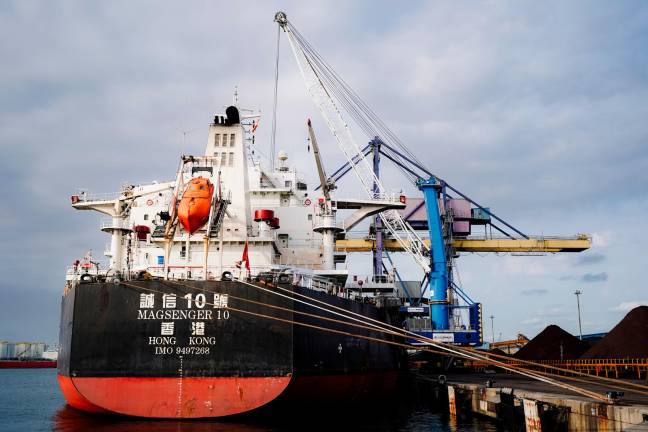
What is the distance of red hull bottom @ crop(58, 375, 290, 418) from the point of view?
58.6 feet

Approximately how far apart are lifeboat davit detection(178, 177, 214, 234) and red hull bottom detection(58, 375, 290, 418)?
543 centimetres

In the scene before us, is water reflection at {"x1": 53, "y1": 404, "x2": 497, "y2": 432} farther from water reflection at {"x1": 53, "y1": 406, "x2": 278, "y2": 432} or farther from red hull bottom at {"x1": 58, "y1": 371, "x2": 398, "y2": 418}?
red hull bottom at {"x1": 58, "y1": 371, "x2": 398, "y2": 418}

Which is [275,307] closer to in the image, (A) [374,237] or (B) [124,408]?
(B) [124,408]

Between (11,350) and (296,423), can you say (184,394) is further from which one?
(11,350)

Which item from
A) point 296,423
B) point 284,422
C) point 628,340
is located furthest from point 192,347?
point 628,340

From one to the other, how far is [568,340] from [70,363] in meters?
38.4

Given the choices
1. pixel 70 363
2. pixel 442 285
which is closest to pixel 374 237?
pixel 442 285

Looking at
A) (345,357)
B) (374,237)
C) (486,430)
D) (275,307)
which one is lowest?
(486,430)

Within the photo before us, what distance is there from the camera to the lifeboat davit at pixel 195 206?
20.0 metres

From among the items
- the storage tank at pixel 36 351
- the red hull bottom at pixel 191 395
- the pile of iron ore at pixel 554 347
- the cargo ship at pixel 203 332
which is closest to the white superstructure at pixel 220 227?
the cargo ship at pixel 203 332

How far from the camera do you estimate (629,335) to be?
35281 mm

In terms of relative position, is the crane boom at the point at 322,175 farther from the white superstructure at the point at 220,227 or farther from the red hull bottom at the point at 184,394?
the red hull bottom at the point at 184,394

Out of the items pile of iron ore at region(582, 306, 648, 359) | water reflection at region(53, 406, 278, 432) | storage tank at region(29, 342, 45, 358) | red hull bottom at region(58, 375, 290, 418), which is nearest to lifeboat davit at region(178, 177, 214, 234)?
red hull bottom at region(58, 375, 290, 418)

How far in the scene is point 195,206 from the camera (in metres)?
20.0
